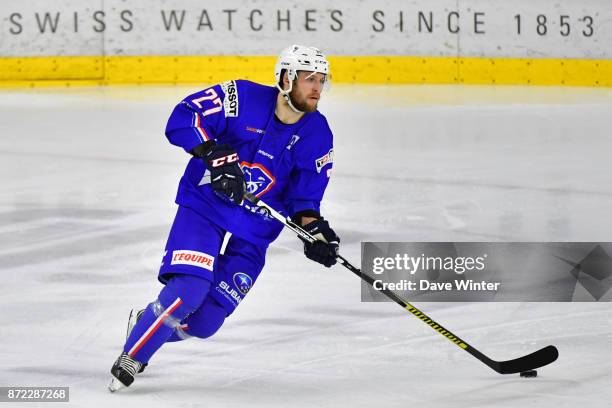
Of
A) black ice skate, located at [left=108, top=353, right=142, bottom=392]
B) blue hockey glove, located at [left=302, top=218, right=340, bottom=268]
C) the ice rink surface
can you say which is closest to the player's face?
blue hockey glove, located at [left=302, top=218, right=340, bottom=268]

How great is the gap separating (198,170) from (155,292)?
106 cm

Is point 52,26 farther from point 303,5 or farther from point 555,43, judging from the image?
point 555,43

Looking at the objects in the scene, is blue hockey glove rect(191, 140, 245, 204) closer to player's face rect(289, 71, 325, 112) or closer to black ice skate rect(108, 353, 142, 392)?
player's face rect(289, 71, 325, 112)

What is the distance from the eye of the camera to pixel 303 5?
12.9 meters

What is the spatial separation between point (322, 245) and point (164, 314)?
492 mm

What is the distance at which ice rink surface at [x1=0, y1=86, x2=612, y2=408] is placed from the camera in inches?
142

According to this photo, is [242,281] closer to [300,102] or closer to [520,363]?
[300,102]

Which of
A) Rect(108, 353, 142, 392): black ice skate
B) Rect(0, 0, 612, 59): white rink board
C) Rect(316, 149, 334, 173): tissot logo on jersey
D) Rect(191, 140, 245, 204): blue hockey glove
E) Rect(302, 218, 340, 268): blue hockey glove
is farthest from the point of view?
Rect(0, 0, 612, 59): white rink board

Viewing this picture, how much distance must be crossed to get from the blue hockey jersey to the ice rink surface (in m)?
0.45

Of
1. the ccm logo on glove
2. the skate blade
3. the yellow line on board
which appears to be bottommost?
the yellow line on board

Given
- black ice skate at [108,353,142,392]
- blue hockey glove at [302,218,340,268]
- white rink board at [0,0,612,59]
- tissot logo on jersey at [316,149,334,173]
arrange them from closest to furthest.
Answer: black ice skate at [108,353,142,392] → blue hockey glove at [302,218,340,268] → tissot logo on jersey at [316,149,334,173] → white rink board at [0,0,612,59]

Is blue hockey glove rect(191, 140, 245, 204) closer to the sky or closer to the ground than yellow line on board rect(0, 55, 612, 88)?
closer to the sky

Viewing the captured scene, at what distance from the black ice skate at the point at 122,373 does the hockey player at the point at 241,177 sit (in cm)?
7

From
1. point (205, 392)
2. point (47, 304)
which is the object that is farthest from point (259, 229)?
point (47, 304)
